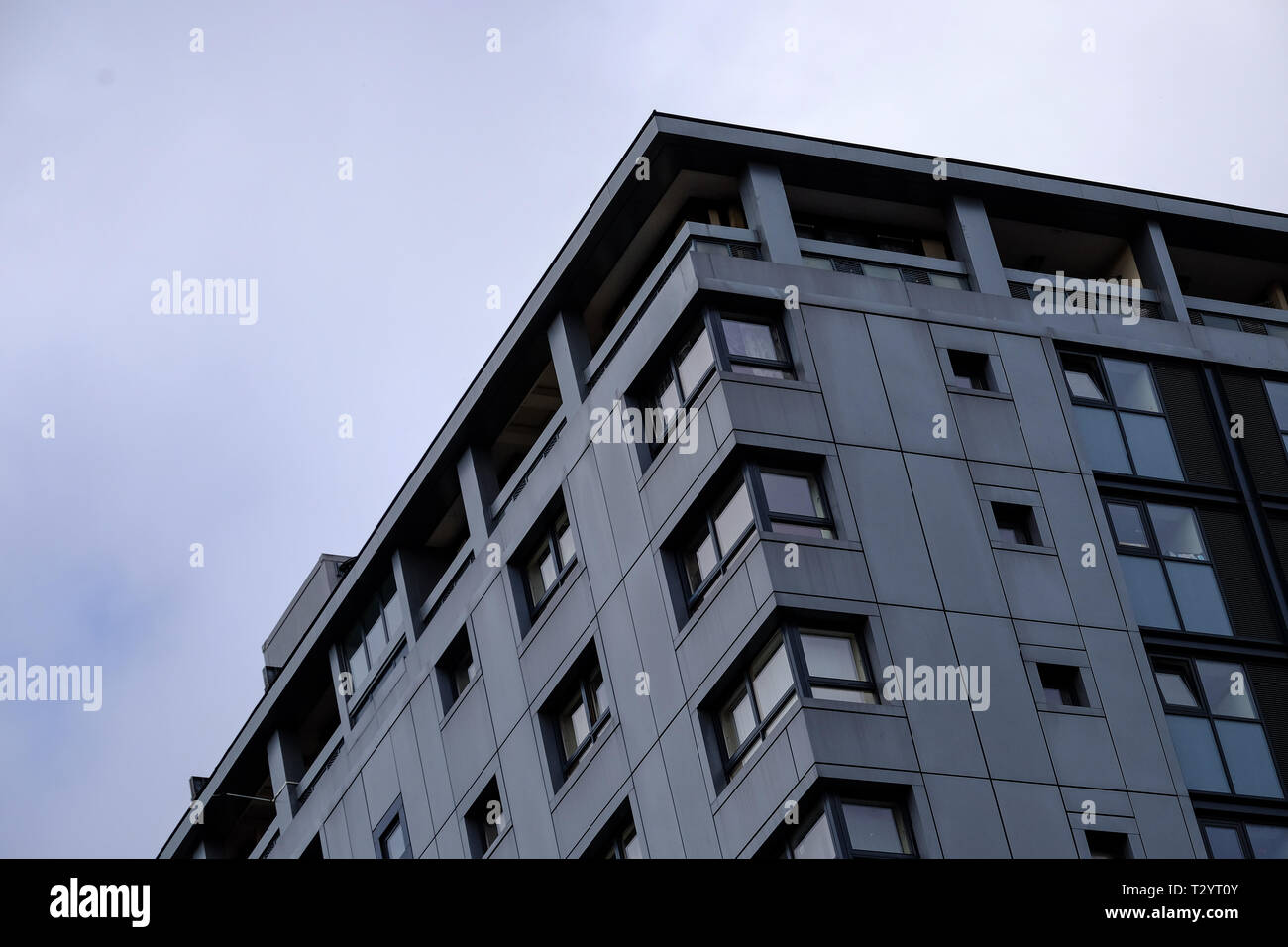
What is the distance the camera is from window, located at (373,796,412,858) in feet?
136

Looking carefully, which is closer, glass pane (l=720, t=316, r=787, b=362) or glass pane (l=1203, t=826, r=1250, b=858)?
glass pane (l=1203, t=826, r=1250, b=858)

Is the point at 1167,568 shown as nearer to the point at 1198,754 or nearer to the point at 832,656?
the point at 1198,754

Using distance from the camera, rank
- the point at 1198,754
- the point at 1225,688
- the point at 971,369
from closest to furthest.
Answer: the point at 1198,754, the point at 1225,688, the point at 971,369

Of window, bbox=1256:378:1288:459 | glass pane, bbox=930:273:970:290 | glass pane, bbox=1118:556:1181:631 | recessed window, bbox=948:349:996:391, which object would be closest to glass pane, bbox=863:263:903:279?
glass pane, bbox=930:273:970:290

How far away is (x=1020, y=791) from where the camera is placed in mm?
29703

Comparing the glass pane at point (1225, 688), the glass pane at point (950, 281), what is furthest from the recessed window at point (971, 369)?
the glass pane at point (1225, 688)

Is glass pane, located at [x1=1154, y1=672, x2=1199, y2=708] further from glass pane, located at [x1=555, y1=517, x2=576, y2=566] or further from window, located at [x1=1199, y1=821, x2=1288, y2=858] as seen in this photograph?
glass pane, located at [x1=555, y1=517, x2=576, y2=566]

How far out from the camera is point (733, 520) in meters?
32.4

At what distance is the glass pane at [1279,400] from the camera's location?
38188 millimetres

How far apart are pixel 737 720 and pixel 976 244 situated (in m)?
12.0

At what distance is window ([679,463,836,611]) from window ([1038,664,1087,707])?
14.2 feet

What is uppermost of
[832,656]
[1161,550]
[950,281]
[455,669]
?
Answer: [950,281]

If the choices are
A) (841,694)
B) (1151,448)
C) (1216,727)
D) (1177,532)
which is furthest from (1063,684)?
(1151,448)

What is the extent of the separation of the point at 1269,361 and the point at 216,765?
2930cm
